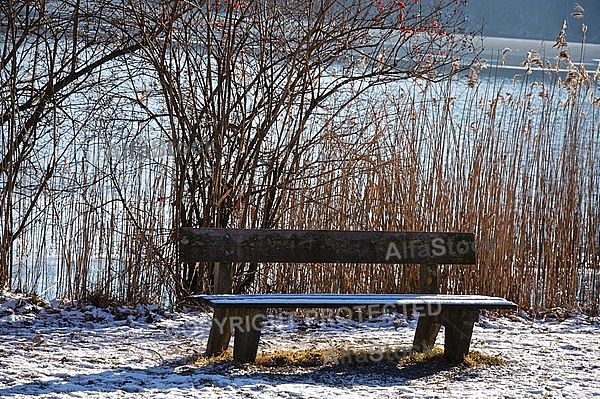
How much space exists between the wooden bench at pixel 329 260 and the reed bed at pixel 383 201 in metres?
0.96

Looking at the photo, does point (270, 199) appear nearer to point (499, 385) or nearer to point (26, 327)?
point (26, 327)

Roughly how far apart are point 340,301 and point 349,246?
480 millimetres

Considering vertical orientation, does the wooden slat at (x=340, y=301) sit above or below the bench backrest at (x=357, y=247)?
below

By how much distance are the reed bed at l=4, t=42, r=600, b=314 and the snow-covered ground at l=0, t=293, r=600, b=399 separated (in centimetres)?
32

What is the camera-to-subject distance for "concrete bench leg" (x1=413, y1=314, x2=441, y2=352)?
3756 mm

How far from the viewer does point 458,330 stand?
3.59 meters

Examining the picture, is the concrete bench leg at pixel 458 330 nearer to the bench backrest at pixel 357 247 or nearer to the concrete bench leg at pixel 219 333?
the bench backrest at pixel 357 247

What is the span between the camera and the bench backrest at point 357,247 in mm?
3702

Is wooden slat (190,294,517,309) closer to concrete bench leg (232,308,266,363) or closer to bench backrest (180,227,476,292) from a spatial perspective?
concrete bench leg (232,308,266,363)

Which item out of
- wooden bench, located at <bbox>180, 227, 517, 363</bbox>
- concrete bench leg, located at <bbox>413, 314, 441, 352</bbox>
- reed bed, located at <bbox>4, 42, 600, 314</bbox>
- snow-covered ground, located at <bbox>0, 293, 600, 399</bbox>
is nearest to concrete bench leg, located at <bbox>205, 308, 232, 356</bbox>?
wooden bench, located at <bbox>180, 227, 517, 363</bbox>

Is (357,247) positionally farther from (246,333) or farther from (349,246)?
(246,333)

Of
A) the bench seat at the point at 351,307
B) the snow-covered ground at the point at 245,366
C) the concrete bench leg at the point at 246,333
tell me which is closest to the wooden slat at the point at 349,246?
the bench seat at the point at 351,307

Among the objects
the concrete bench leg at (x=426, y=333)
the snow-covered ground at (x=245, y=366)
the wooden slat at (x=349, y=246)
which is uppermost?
the wooden slat at (x=349, y=246)

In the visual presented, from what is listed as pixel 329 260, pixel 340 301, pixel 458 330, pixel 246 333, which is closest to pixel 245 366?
pixel 246 333
